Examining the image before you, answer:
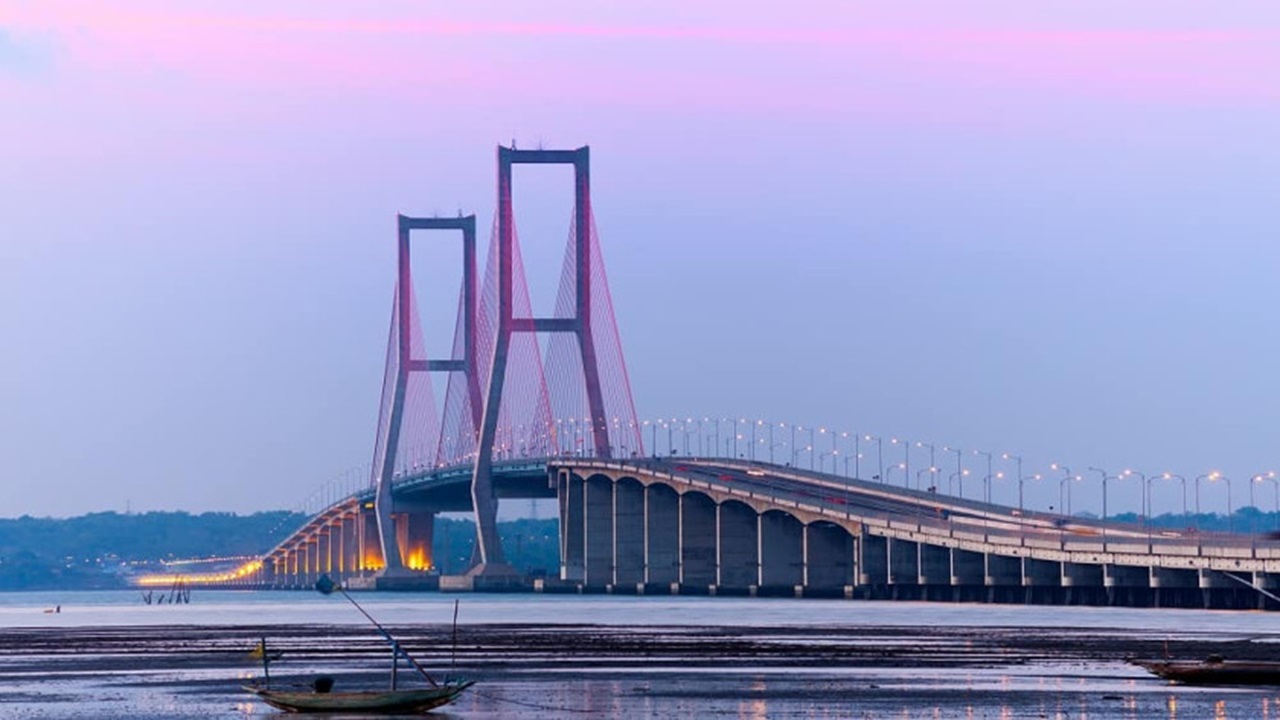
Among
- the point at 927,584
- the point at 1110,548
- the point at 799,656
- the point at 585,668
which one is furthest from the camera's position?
the point at 927,584

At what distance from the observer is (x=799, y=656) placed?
7075 cm

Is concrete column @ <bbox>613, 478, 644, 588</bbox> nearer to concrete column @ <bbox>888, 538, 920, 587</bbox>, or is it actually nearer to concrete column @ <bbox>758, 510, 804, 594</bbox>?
concrete column @ <bbox>758, 510, 804, 594</bbox>

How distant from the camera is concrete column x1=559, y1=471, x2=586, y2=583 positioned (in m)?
186

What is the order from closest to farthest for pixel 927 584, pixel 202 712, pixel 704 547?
1. pixel 202 712
2. pixel 927 584
3. pixel 704 547

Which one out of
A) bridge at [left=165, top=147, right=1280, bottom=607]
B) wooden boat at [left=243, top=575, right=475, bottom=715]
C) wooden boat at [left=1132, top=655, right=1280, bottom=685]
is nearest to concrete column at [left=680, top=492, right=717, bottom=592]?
bridge at [left=165, top=147, right=1280, bottom=607]

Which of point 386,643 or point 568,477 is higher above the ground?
point 568,477

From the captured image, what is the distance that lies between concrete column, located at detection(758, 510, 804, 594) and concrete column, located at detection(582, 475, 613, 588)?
20843 millimetres

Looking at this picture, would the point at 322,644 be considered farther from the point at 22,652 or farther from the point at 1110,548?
the point at 1110,548

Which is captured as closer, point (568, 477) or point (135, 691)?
point (135, 691)

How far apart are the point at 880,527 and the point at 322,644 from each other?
6760 cm

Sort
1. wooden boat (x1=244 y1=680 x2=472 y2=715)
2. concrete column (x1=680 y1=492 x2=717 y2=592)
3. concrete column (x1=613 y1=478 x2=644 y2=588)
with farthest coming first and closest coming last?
concrete column (x1=613 y1=478 x2=644 y2=588)
concrete column (x1=680 y1=492 x2=717 y2=592)
wooden boat (x1=244 y1=680 x2=472 y2=715)

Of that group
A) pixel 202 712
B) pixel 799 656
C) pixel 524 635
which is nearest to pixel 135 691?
pixel 202 712

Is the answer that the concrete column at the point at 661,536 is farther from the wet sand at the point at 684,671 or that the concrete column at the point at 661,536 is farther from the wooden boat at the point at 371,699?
the wooden boat at the point at 371,699

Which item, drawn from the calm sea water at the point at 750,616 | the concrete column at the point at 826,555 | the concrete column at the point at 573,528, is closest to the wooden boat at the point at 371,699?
the calm sea water at the point at 750,616
